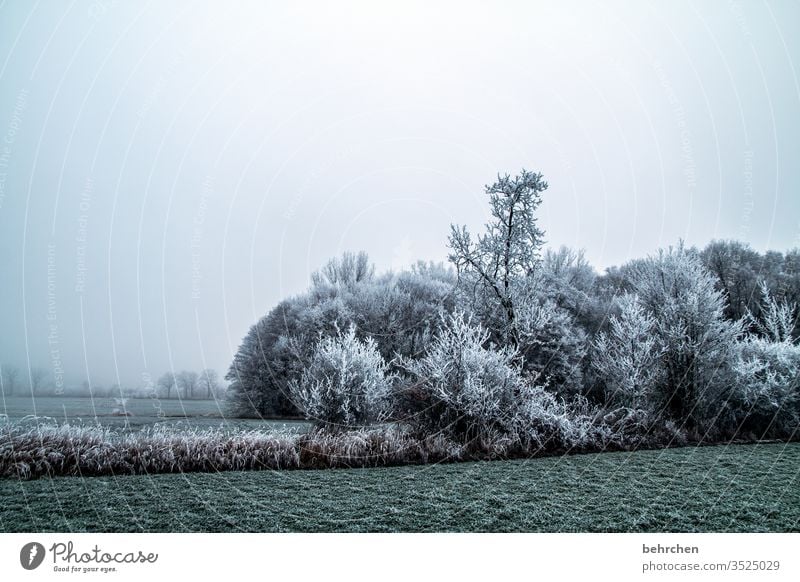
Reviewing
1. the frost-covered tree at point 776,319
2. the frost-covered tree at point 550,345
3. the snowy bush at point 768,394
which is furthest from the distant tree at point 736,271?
the frost-covered tree at point 550,345

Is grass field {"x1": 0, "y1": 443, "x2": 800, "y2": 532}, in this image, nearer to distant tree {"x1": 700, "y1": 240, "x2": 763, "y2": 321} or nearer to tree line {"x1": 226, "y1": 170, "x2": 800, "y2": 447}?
tree line {"x1": 226, "y1": 170, "x2": 800, "y2": 447}

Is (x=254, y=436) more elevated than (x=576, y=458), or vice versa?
(x=254, y=436)

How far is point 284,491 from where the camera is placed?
17.6 ft

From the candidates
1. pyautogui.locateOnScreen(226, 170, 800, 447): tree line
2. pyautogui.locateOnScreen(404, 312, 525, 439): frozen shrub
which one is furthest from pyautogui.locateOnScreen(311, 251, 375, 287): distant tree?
pyautogui.locateOnScreen(404, 312, 525, 439): frozen shrub

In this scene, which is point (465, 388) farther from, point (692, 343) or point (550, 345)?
point (692, 343)

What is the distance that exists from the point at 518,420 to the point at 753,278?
9.27 metres

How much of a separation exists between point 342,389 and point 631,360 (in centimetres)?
663

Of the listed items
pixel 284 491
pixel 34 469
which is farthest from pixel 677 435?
pixel 34 469

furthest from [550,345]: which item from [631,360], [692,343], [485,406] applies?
[485,406]

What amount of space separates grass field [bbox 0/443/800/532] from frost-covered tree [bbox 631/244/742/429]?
4.13 meters

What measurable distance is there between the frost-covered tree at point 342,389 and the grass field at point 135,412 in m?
0.56

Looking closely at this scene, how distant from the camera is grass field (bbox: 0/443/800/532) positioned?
172 inches

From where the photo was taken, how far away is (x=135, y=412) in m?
8.48
